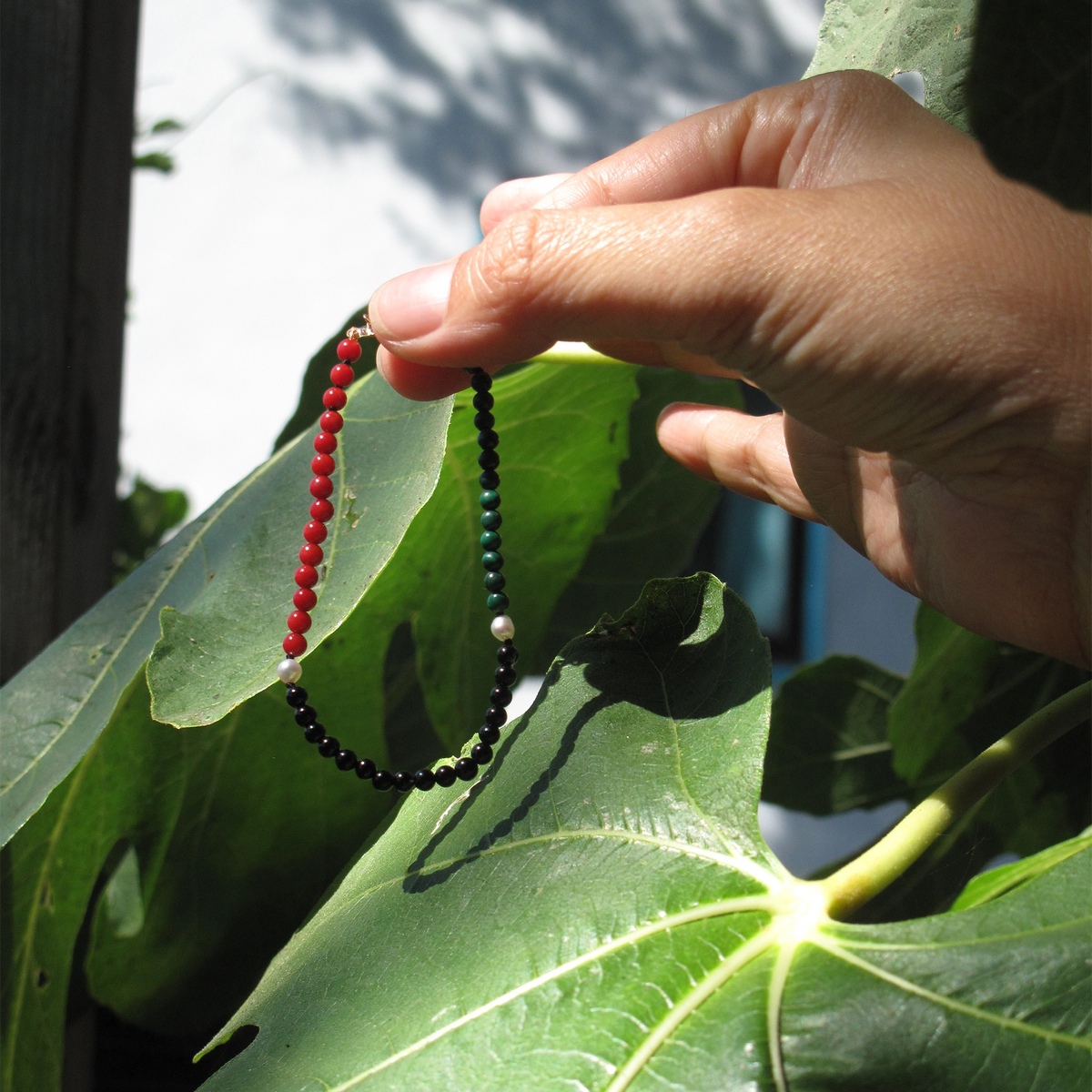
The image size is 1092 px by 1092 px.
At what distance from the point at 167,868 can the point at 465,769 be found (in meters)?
0.40

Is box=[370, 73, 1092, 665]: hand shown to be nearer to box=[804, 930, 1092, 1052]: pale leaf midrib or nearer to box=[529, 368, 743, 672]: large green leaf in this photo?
box=[804, 930, 1092, 1052]: pale leaf midrib

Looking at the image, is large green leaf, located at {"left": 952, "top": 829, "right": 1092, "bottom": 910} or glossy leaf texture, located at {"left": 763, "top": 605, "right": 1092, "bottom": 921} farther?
glossy leaf texture, located at {"left": 763, "top": 605, "right": 1092, "bottom": 921}

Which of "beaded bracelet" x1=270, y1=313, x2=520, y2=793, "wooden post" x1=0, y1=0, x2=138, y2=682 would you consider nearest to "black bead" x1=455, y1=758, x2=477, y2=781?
"beaded bracelet" x1=270, y1=313, x2=520, y2=793

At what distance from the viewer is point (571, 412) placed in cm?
92

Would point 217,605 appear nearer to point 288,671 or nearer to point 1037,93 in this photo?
point 288,671

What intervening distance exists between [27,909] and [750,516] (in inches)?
74.6

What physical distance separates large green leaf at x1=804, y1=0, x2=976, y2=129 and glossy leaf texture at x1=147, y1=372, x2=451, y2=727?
0.36 meters

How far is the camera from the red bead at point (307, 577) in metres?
0.62

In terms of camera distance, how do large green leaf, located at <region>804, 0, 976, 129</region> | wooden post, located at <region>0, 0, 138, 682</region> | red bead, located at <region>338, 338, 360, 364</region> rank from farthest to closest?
wooden post, located at <region>0, 0, 138, 682</region> < red bead, located at <region>338, 338, 360, 364</region> < large green leaf, located at <region>804, 0, 976, 129</region>

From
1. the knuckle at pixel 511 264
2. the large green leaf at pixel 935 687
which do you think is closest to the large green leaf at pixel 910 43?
the knuckle at pixel 511 264

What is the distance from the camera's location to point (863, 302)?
1.49ft

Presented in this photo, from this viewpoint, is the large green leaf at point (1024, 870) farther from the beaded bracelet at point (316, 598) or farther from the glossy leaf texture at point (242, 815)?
the glossy leaf texture at point (242, 815)

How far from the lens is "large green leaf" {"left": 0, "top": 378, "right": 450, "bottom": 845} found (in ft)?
1.94

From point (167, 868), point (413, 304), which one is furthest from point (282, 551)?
point (167, 868)
